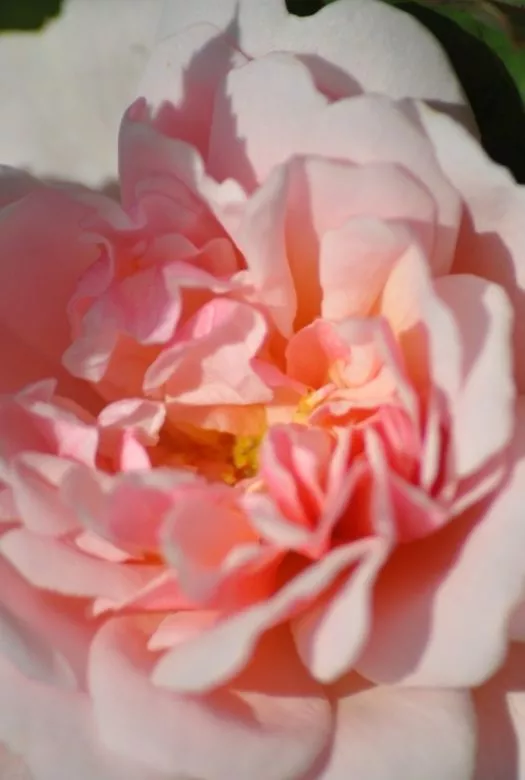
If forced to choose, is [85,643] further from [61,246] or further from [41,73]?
[41,73]

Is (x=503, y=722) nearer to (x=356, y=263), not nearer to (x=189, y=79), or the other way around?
(x=356, y=263)

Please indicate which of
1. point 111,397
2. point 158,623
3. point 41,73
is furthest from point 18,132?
point 158,623

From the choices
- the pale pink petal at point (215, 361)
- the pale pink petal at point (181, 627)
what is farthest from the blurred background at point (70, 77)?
the pale pink petal at point (181, 627)

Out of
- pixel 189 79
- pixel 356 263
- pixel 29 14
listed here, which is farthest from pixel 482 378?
pixel 29 14

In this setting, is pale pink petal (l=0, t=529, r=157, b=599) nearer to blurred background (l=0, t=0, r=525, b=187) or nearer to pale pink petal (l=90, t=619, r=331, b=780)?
pale pink petal (l=90, t=619, r=331, b=780)

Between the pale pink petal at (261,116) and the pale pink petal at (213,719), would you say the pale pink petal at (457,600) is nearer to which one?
the pale pink petal at (213,719)

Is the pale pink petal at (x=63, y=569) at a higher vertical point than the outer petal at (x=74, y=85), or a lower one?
lower

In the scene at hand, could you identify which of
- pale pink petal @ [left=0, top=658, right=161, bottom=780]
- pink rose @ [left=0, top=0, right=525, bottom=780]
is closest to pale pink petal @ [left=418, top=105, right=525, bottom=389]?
pink rose @ [left=0, top=0, right=525, bottom=780]
